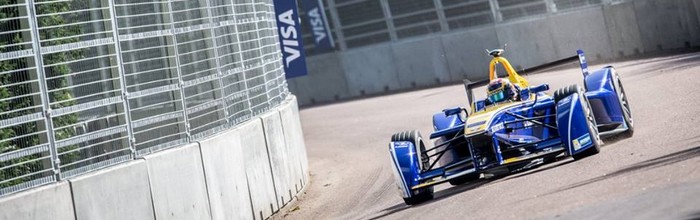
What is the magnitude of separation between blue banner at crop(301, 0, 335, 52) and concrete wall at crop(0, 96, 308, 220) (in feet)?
68.0

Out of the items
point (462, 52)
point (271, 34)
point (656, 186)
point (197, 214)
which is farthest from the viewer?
point (462, 52)

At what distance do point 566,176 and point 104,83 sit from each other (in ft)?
14.4

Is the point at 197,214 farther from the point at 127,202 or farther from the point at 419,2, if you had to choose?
the point at 419,2

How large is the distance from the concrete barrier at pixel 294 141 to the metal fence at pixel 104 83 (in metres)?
1.55

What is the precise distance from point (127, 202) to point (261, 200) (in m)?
3.60

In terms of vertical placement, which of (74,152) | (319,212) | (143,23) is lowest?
(319,212)

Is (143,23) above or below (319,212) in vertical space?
above

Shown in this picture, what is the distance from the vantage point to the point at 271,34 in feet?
69.7

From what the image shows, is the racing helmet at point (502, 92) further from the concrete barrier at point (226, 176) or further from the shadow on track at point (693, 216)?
the shadow on track at point (693, 216)

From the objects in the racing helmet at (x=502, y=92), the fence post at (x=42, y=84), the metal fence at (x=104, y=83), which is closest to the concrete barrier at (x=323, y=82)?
the metal fence at (x=104, y=83)

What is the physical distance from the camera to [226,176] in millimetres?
14883

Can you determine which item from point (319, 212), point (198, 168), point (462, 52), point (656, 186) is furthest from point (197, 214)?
point (462, 52)

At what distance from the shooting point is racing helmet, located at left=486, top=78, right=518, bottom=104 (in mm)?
16047

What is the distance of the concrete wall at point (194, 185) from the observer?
11555 millimetres
